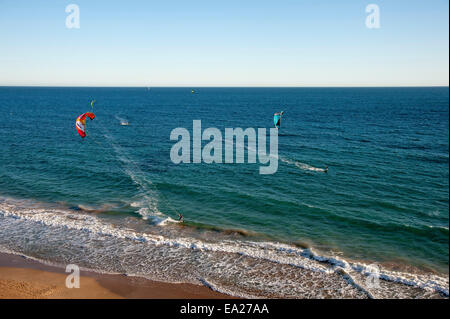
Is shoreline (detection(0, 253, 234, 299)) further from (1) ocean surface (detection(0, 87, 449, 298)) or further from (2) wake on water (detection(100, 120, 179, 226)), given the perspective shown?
(2) wake on water (detection(100, 120, 179, 226))

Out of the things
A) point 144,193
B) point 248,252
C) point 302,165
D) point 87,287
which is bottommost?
point 87,287

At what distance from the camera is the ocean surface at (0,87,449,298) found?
64.2 feet

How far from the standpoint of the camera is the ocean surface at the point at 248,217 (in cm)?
1958

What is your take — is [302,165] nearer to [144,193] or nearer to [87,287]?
[144,193]

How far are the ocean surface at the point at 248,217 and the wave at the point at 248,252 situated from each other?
10 cm

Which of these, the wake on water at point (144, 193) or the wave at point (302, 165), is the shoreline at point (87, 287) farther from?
the wave at point (302, 165)

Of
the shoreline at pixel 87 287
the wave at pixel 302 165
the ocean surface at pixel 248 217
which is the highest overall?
the wave at pixel 302 165

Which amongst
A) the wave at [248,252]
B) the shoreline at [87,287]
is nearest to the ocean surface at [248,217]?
the wave at [248,252]

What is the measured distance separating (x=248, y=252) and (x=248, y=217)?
5358mm

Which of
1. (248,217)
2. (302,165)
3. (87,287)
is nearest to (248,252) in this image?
(248,217)

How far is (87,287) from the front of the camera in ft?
59.1

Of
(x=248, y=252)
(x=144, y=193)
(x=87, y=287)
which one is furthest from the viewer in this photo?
(x=144, y=193)
